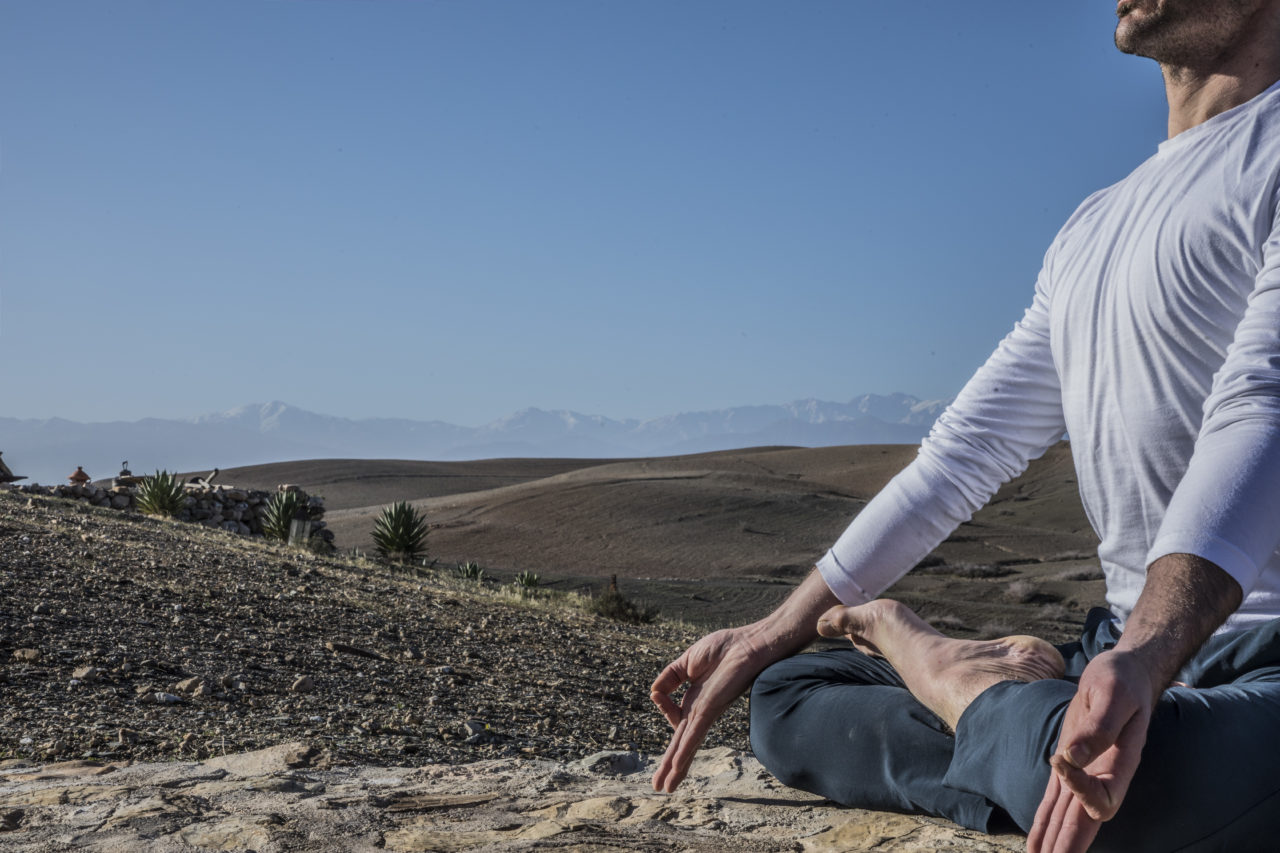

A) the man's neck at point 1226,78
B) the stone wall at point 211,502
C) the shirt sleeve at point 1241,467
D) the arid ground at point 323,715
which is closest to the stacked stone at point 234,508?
the stone wall at point 211,502

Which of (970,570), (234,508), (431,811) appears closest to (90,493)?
(234,508)

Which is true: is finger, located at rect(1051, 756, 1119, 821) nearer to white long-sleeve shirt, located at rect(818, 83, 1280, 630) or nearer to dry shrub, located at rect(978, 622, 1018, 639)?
white long-sleeve shirt, located at rect(818, 83, 1280, 630)

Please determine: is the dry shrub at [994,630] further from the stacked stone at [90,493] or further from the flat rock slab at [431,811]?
the flat rock slab at [431,811]

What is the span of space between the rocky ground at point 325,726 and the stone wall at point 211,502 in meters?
5.36

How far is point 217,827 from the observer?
80.7 inches

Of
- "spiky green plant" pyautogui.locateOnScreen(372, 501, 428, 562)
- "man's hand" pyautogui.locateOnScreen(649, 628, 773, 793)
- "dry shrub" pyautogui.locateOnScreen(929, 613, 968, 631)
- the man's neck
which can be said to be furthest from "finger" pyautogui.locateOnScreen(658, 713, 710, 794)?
"dry shrub" pyautogui.locateOnScreen(929, 613, 968, 631)

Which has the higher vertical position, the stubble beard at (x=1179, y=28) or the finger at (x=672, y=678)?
the stubble beard at (x=1179, y=28)

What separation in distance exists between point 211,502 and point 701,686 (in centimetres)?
1191

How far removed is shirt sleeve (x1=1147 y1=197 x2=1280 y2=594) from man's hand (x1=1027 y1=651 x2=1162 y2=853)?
0.24 meters

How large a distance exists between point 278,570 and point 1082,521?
2383cm

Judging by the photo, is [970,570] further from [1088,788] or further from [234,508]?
[1088,788]

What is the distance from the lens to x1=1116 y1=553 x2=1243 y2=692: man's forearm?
1308 mm

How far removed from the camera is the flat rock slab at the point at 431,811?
1921mm

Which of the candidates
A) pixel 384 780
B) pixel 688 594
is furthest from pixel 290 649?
pixel 688 594
